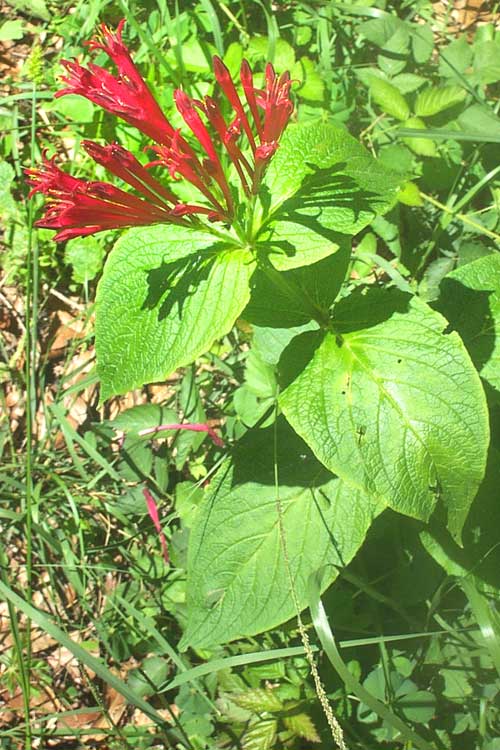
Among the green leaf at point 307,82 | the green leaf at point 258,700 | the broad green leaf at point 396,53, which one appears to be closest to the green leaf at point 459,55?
the broad green leaf at point 396,53

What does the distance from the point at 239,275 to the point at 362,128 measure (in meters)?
1.61

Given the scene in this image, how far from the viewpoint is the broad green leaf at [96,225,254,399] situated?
1.40 meters

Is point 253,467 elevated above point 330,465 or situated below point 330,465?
below

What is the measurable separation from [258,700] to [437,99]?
207cm

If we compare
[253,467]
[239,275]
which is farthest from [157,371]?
[253,467]

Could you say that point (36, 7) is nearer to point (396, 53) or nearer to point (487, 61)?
point (396, 53)

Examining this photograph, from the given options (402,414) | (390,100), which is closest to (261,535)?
(402,414)

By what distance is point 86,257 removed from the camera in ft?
9.26

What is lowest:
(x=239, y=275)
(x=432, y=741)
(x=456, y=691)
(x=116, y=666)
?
(x=116, y=666)

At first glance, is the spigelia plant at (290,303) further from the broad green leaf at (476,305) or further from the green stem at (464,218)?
the green stem at (464,218)

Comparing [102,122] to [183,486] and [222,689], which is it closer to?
[183,486]

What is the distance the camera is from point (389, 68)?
8.43ft

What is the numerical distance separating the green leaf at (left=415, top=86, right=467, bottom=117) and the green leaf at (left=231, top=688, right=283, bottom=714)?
6.55 feet

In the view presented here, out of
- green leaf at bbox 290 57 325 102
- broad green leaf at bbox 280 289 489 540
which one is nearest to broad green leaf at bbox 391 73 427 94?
green leaf at bbox 290 57 325 102
